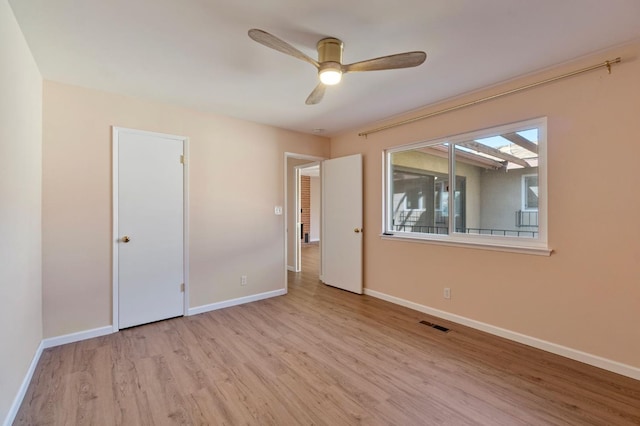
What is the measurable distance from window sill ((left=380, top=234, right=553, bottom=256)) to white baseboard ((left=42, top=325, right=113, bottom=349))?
11.0 ft

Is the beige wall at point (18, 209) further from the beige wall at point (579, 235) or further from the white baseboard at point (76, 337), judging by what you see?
the beige wall at point (579, 235)

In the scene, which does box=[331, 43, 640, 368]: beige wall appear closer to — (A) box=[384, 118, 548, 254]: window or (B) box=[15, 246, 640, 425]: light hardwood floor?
(A) box=[384, 118, 548, 254]: window

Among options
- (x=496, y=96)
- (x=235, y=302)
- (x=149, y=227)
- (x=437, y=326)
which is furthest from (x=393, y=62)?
(x=235, y=302)

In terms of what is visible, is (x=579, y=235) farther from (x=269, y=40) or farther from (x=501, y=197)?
(x=269, y=40)

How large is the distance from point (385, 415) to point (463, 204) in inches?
93.8

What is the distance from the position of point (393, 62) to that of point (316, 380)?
2.32 m

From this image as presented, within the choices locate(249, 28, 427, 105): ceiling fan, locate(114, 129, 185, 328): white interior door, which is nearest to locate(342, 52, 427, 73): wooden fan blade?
locate(249, 28, 427, 105): ceiling fan

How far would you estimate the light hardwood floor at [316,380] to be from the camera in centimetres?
181

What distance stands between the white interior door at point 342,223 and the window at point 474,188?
18.7 inches

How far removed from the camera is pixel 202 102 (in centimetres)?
329

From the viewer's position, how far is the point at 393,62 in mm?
1949

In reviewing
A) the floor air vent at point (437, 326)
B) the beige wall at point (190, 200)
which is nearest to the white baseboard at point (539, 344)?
the floor air vent at point (437, 326)

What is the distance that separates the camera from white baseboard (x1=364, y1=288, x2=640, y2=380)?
7.26 feet

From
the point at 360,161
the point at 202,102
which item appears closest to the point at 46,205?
the point at 202,102
